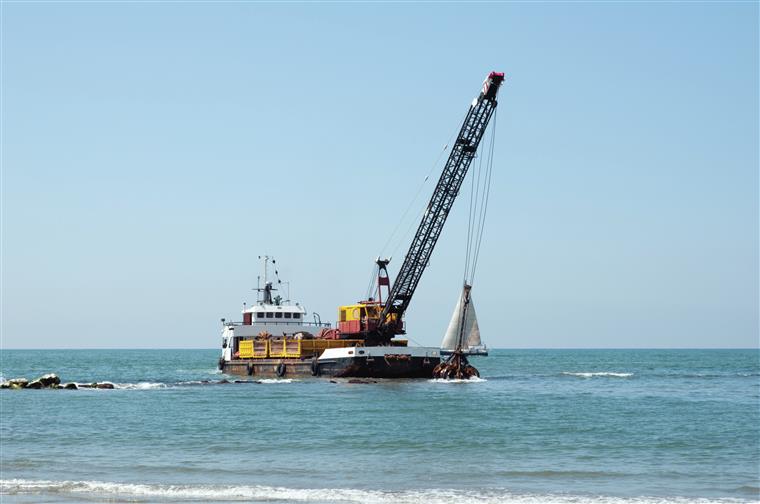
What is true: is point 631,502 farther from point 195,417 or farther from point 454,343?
point 454,343

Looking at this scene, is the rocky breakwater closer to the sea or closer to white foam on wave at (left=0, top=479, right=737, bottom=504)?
the sea

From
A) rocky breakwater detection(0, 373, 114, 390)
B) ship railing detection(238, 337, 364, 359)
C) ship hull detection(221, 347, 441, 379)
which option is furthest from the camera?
ship railing detection(238, 337, 364, 359)

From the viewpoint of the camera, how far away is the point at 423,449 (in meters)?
33.4

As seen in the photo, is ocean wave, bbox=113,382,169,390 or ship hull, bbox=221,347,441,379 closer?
ship hull, bbox=221,347,441,379

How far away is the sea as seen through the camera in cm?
2542

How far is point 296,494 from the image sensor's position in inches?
977

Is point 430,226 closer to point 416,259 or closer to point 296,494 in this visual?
point 416,259

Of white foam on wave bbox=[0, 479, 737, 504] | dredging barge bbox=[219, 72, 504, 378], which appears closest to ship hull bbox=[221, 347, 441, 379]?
dredging barge bbox=[219, 72, 504, 378]

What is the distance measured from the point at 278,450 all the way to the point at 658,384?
158 ft

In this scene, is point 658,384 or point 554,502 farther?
point 658,384

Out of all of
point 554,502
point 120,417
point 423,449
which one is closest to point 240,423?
point 120,417

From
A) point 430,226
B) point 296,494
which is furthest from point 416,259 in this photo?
point 296,494

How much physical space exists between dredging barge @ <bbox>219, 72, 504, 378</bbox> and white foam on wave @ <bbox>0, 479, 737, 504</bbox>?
3997 cm

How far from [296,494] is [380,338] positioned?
4785 cm
